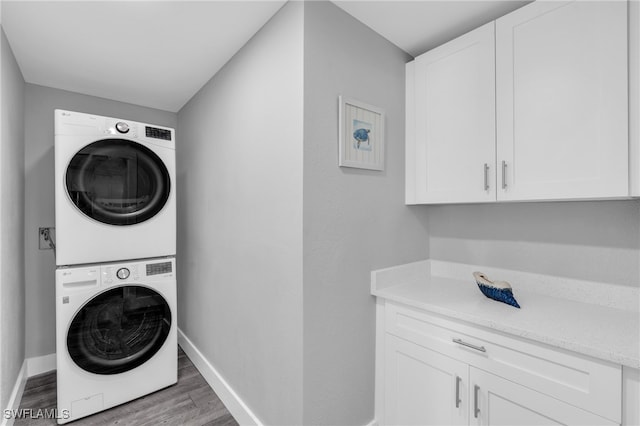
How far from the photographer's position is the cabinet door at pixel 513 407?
1.07 m

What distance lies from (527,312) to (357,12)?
1.69 meters

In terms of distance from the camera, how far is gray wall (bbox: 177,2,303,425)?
4.71 feet

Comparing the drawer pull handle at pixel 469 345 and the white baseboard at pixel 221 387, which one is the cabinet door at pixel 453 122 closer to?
the drawer pull handle at pixel 469 345

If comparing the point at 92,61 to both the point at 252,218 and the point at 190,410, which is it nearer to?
the point at 252,218

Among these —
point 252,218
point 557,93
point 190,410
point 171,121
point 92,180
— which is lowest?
point 190,410

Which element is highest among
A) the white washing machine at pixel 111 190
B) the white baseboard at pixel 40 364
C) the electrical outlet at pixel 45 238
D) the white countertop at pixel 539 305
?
the white washing machine at pixel 111 190

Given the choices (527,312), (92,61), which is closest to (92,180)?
(92,61)

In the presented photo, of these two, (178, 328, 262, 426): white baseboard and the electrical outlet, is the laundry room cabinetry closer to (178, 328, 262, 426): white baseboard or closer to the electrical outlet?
(178, 328, 262, 426): white baseboard

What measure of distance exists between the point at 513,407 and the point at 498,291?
497 millimetres

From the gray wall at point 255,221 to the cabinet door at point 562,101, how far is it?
103 centimetres

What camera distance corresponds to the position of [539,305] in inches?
57.5

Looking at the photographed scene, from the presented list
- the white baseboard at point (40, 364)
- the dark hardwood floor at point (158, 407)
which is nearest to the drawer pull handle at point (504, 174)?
the dark hardwood floor at point (158, 407)

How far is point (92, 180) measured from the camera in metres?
1.98

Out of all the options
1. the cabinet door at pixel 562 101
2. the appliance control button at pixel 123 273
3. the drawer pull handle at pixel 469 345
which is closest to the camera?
the cabinet door at pixel 562 101
